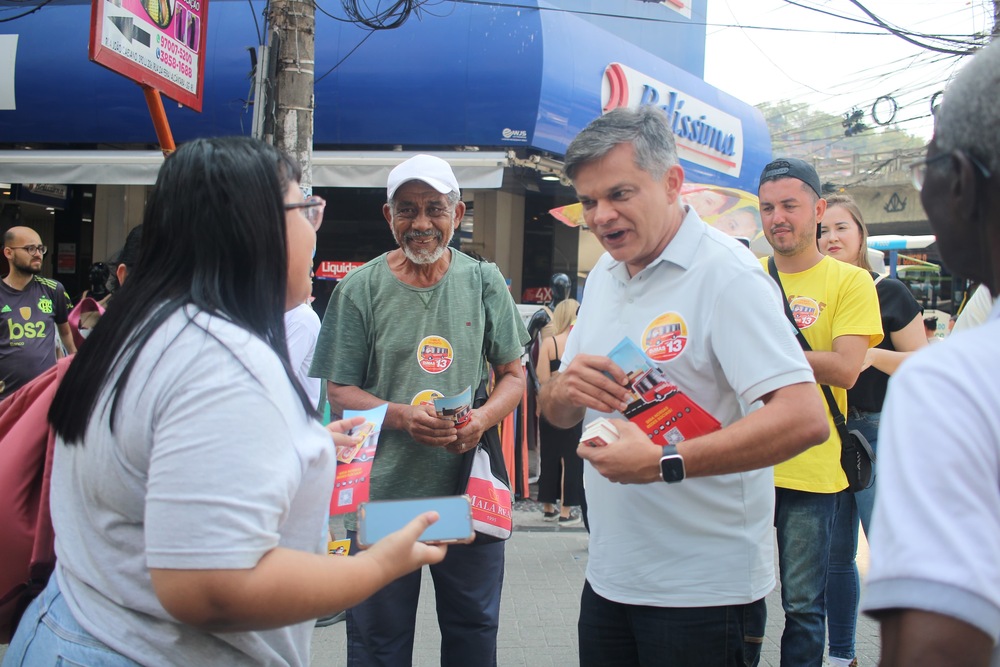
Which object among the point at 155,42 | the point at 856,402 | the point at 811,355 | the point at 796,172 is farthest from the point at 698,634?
the point at 155,42

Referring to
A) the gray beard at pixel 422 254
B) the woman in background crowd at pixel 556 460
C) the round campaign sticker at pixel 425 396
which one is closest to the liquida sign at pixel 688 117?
the woman in background crowd at pixel 556 460

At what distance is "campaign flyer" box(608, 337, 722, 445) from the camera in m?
1.91

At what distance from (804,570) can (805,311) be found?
1.02 m

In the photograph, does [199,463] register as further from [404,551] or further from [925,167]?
[925,167]

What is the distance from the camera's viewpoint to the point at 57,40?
33.7ft

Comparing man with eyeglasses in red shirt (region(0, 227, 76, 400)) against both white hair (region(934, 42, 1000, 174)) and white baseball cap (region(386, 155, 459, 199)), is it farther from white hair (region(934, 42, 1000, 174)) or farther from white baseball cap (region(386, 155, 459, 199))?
white hair (region(934, 42, 1000, 174))

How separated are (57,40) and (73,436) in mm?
10970

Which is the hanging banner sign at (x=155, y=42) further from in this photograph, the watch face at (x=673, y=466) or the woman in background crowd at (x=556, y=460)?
the watch face at (x=673, y=466)

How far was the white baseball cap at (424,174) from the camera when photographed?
2926mm

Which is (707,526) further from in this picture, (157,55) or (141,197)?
(141,197)

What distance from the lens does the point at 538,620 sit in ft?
15.3

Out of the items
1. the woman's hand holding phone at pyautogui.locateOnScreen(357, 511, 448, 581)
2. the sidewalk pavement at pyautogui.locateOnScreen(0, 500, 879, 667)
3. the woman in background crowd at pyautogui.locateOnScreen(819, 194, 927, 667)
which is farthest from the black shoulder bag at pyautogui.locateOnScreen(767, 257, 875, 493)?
the woman's hand holding phone at pyautogui.locateOnScreen(357, 511, 448, 581)

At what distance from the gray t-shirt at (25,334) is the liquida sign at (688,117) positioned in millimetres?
6931

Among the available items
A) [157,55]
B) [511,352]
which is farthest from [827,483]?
[157,55]
